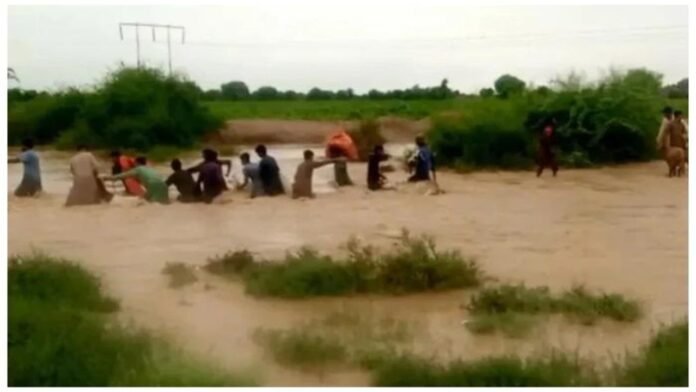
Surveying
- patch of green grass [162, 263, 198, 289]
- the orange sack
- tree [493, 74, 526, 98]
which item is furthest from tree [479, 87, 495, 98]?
patch of green grass [162, 263, 198, 289]

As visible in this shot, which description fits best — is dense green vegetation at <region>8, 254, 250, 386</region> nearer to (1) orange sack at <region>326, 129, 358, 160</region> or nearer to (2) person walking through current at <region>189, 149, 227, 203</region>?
(2) person walking through current at <region>189, 149, 227, 203</region>

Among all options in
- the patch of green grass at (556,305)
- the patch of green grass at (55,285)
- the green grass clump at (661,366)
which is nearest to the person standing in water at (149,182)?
the patch of green grass at (55,285)

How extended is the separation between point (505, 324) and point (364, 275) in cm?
178

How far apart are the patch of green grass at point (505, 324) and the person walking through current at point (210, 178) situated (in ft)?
23.8

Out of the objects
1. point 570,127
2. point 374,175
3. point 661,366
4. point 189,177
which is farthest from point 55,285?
point 570,127

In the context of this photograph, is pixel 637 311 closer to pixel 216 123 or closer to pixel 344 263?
pixel 344 263

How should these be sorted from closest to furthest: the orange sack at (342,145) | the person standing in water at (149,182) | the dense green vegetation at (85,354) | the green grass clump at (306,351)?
the dense green vegetation at (85,354)
the green grass clump at (306,351)
the person standing in water at (149,182)
the orange sack at (342,145)

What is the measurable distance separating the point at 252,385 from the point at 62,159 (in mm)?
22759

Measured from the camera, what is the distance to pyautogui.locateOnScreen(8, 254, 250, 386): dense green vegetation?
686cm

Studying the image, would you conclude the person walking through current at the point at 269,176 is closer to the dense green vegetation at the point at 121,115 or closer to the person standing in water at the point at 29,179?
the person standing in water at the point at 29,179

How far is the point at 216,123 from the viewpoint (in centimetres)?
3556

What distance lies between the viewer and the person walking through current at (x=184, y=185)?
1575cm

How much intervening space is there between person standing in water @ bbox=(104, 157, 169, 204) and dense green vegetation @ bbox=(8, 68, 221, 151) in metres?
14.4

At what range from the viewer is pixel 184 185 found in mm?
15773
